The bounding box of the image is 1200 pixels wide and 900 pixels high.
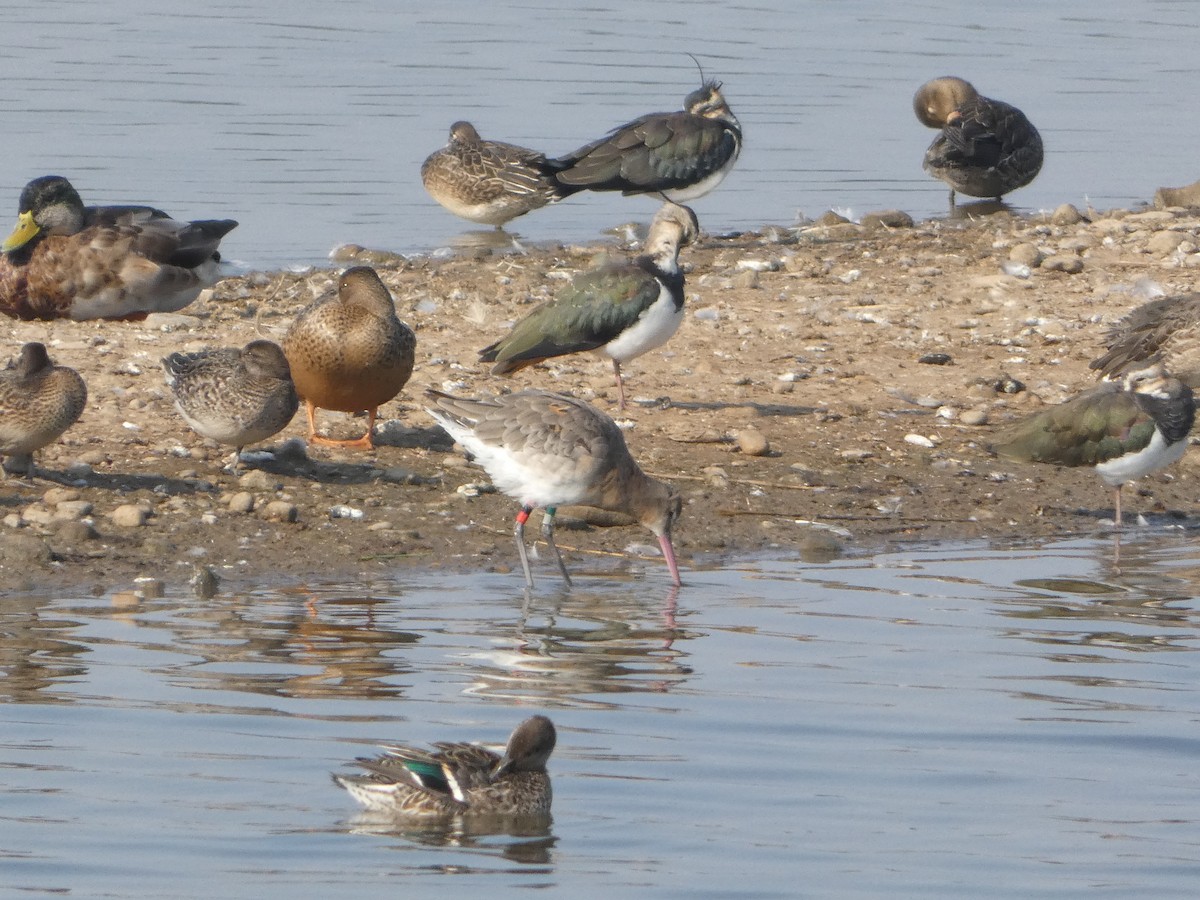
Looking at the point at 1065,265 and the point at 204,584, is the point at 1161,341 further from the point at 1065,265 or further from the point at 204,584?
the point at 204,584

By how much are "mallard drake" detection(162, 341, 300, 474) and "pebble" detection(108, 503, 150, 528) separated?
610 mm

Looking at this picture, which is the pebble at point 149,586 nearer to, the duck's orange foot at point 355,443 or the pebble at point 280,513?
the pebble at point 280,513

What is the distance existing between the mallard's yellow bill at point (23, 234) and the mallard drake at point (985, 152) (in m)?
8.82

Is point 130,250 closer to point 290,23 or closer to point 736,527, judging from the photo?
point 736,527

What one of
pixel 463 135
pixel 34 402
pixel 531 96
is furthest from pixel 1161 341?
pixel 531 96

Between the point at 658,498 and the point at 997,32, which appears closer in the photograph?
the point at 658,498

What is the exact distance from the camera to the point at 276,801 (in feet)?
20.8

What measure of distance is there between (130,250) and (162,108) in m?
9.13

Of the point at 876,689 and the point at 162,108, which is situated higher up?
the point at 162,108

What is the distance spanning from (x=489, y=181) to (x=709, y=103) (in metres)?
2.14

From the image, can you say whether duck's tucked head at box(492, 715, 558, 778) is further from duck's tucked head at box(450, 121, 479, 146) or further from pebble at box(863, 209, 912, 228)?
duck's tucked head at box(450, 121, 479, 146)

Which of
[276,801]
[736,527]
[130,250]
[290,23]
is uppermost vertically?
[290,23]

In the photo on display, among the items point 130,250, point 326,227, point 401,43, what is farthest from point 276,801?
point 401,43

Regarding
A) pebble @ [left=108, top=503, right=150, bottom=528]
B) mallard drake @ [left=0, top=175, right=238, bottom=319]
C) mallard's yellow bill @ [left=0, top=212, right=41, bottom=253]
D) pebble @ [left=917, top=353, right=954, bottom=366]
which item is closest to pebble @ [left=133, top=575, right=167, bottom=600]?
pebble @ [left=108, top=503, right=150, bottom=528]
